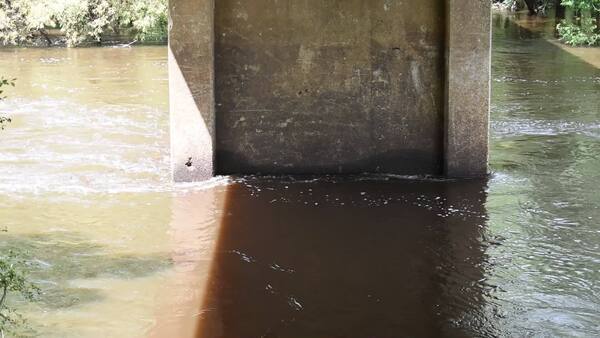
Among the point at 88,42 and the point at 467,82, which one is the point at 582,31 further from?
the point at 467,82

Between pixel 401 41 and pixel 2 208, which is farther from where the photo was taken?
pixel 401 41

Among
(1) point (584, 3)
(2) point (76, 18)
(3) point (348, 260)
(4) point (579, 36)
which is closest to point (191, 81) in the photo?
(3) point (348, 260)

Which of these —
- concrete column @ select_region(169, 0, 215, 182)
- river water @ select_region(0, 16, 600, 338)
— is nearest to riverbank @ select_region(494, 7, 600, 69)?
river water @ select_region(0, 16, 600, 338)

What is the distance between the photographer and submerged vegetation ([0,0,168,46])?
34906 millimetres

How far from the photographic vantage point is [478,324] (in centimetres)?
790

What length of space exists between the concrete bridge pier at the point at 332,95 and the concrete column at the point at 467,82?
0.07ft

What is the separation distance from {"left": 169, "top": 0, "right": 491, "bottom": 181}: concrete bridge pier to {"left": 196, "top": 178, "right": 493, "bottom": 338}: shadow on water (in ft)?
1.59

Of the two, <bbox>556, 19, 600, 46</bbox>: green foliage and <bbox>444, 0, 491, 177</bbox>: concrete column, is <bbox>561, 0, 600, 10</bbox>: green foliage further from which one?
<bbox>444, 0, 491, 177</bbox>: concrete column

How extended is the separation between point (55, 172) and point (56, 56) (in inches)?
754

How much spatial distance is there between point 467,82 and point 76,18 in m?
25.5

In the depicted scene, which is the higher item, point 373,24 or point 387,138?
point 373,24

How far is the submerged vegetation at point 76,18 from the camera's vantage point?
34.9 metres

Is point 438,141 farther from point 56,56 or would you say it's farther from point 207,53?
point 56,56

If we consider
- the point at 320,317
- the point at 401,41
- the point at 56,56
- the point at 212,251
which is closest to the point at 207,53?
the point at 401,41
